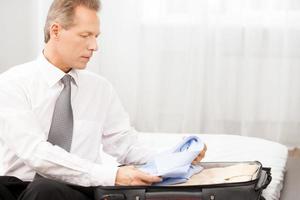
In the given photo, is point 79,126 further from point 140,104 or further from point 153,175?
point 140,104

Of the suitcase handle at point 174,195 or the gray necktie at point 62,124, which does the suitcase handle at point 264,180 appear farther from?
the gray necktie at point 62,124

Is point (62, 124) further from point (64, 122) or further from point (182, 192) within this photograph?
point (182, 192)

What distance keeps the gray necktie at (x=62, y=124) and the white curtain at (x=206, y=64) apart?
2.08 metres

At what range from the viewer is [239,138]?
255 cm

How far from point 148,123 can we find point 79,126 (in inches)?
83.5

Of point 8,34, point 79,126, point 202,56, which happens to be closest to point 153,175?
point 79,126

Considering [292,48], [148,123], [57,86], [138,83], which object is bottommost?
[148,123]

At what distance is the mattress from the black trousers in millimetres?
656

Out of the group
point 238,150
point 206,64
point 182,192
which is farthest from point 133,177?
point 206,64

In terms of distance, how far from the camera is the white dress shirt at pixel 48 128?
5.33 feet

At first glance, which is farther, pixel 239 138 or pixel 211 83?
pixel 211 83

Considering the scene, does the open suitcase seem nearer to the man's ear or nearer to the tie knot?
the tie knot

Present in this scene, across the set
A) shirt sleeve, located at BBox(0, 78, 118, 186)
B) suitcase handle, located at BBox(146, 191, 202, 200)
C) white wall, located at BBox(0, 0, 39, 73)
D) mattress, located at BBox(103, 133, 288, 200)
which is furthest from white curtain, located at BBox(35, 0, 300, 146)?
suitcase handle, located at BBox(146, 191, 202, 200)

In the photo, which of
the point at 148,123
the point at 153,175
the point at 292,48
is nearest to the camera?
the point at 153,175
